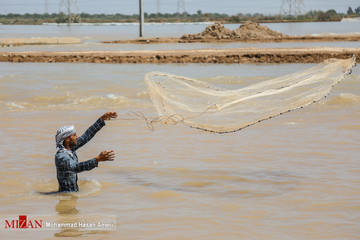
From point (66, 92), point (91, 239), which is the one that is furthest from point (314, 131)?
point (66, 92)

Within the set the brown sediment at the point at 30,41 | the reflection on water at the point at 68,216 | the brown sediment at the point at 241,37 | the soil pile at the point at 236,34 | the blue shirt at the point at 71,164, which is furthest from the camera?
the soil pile at the point at 236,34

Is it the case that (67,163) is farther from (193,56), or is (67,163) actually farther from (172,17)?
(172,17)

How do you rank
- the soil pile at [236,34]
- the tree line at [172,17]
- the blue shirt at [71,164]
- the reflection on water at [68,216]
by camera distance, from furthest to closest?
the tree line at [172,17], the soil pile at [236,34], the blue shirt at [71,164], the reflection on water at [68,216]

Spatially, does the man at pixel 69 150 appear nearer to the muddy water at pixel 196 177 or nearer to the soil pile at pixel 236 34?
the muddy water at pixel 196 177

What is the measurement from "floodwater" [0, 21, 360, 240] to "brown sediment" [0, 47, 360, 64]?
11.8 m

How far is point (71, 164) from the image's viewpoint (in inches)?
256

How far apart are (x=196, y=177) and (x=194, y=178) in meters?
0.05

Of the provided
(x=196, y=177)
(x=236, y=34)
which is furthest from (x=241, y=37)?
(x=196, y=177)

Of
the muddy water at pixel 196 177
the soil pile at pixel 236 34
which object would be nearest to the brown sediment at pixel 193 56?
the muddy water at pixel 196 177

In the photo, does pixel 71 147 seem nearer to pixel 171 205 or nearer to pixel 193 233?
pixel 171 205

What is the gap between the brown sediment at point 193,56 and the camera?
86.6ft

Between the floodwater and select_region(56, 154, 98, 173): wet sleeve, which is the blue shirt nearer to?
select_region(56, 154, 98, 173): wet sleeve

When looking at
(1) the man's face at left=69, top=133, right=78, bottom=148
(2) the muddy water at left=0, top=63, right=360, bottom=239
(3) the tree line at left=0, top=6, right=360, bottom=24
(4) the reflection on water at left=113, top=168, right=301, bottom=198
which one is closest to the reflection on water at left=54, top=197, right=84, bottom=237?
(2) the muddy water at left=0, top=63, right=360, bottom=239

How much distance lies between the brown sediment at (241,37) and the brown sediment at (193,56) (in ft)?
43.3
